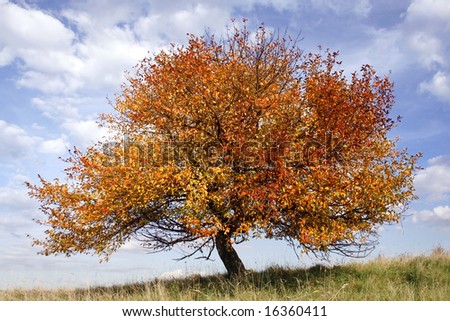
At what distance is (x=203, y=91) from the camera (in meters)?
19.5

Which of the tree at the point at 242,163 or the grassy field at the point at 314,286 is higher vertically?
the tree at the point at 242,163

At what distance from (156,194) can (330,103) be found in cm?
838

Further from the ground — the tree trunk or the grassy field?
the tree trunk

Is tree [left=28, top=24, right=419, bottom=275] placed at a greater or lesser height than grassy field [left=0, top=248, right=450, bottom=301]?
greater

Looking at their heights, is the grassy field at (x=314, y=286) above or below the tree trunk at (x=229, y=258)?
below

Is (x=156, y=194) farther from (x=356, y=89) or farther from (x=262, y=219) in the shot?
(x=356, y=89)

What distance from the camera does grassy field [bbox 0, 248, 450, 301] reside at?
1748 cm

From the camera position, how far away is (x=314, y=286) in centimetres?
1966

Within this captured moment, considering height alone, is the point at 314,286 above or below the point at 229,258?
below

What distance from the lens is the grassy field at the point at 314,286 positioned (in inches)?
688

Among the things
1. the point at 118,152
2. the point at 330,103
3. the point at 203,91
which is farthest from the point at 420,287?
the point at 118,152

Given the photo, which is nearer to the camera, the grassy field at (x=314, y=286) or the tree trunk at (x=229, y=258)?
the grassy field at (x=314, y=286)

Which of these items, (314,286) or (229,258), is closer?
(314,286)

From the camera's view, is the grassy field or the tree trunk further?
the tree trunk
